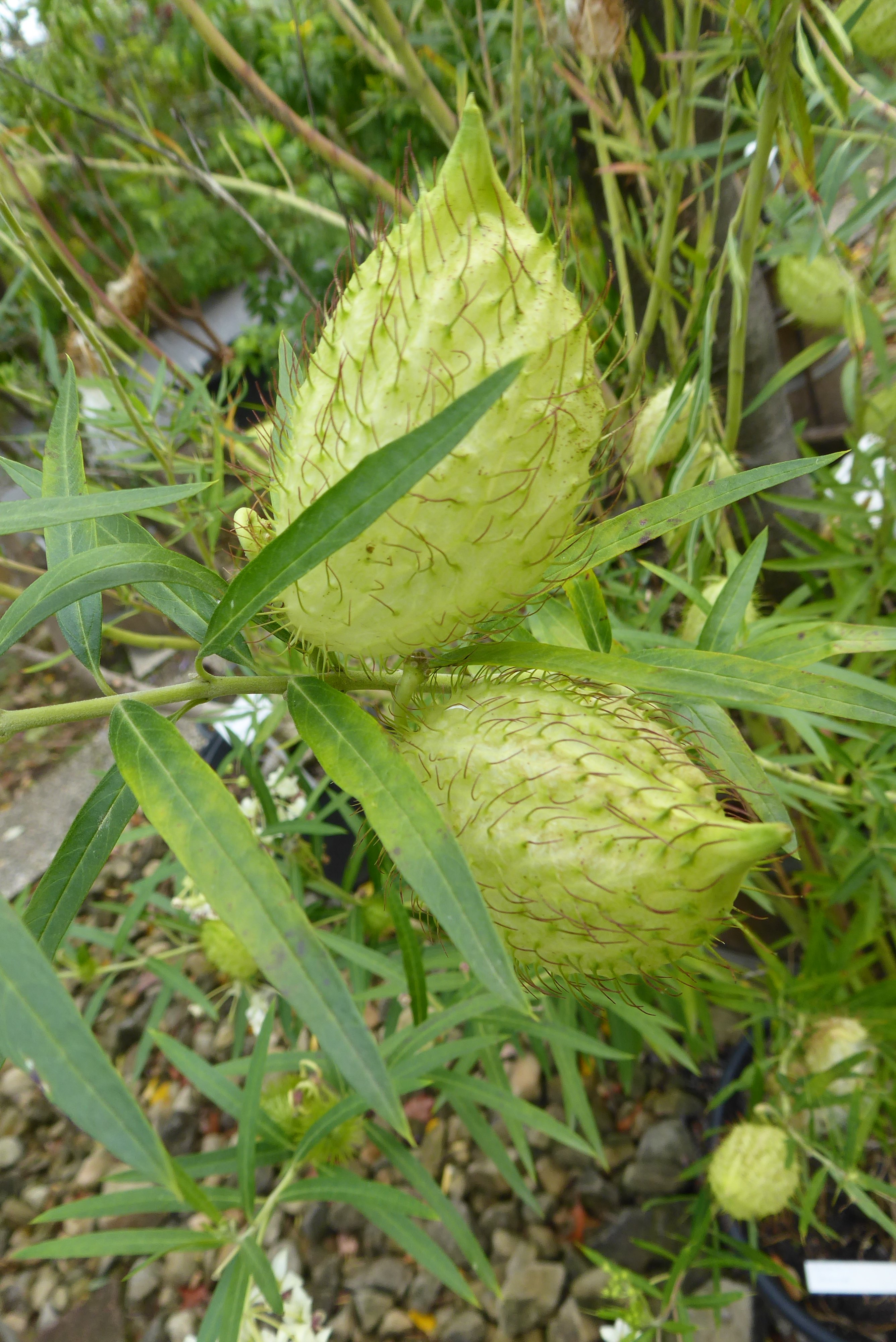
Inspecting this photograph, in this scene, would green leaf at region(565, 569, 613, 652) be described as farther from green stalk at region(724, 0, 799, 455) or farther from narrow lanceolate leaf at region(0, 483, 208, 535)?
green stalk at region(724, 0, 799, 455)

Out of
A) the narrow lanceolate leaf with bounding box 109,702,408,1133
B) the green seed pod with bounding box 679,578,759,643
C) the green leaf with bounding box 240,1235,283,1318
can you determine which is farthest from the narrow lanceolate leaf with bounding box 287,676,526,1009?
the green leaf with bounding box 240,1235,283,1318

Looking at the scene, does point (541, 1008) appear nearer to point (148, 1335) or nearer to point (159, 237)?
point (148, 1335)

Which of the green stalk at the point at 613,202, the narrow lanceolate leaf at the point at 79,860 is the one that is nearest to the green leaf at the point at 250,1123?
the narrow lanceolate leaf at the point at 79,860

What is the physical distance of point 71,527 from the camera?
502 mm

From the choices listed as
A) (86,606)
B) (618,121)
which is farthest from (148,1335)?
(618,121)

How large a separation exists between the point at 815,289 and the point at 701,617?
0.57m

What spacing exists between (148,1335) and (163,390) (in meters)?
1.78

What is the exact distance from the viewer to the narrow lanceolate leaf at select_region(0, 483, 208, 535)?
1.27ft

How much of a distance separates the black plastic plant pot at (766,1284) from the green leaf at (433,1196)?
50 centimetres

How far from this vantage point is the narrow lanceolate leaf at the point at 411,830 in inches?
12.2

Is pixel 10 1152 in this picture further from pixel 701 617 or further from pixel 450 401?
pixel 450 401

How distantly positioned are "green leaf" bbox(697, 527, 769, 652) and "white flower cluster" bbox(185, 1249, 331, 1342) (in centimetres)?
83

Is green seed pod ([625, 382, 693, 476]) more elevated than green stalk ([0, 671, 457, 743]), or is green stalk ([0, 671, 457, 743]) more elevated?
green stalk ([0, 671, 457, 743])

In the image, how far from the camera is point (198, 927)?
4.53ft
